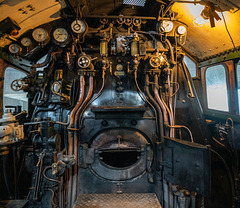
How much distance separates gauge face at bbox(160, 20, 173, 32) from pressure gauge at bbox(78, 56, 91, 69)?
6.40ft

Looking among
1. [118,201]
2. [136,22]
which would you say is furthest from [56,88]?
[118,201]

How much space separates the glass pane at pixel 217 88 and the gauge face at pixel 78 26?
349 centimetres

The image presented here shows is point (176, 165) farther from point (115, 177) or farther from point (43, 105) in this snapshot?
point (43, 105)

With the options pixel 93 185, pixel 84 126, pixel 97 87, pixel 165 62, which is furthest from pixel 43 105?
pixel 165 62

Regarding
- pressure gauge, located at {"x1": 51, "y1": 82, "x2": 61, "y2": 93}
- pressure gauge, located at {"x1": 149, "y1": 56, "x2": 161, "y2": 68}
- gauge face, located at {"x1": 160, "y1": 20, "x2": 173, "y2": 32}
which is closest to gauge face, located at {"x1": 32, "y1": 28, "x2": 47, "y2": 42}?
pressure gauge, located at {"x1": 51, "y1": 82, "x2": 61, "y2": 93}

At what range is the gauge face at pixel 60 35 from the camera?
10.6 feet

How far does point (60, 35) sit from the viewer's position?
3.25 meters

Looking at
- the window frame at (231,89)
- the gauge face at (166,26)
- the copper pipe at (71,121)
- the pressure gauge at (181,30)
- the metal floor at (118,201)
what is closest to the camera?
the metal floor at (118,201)

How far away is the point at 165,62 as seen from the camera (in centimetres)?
325

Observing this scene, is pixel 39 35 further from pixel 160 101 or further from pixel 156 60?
pixel 160 101

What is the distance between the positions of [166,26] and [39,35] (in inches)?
123

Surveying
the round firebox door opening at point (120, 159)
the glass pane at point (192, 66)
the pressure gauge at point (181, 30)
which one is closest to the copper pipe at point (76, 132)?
the round firebox door opening at point (120, 159)

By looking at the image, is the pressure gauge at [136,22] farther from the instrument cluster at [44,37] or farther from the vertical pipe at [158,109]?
the vertical pipe at [158,109]

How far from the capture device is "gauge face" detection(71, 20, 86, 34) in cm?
319
